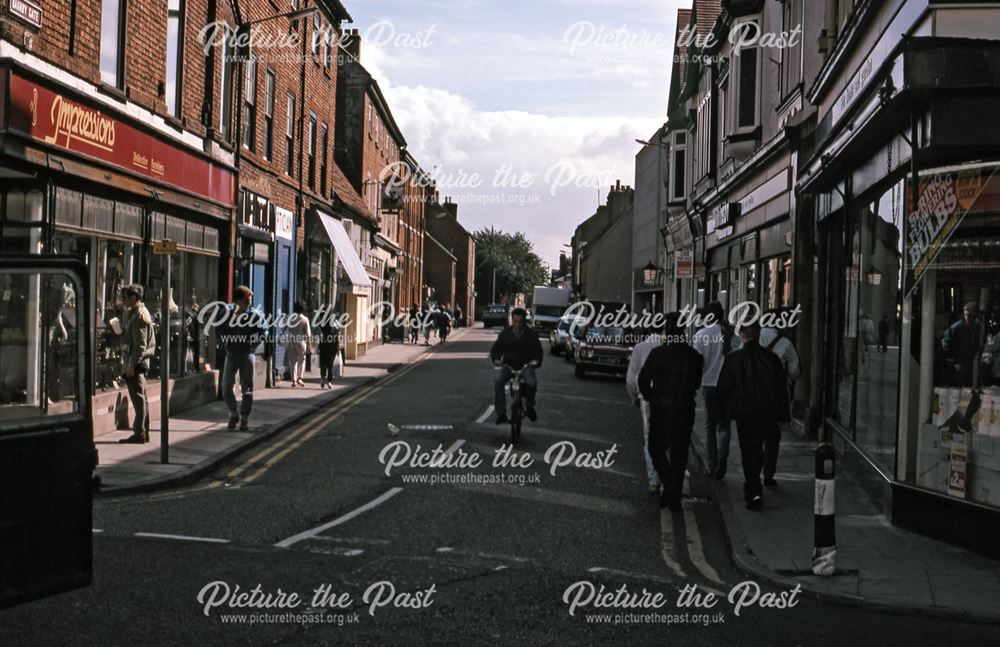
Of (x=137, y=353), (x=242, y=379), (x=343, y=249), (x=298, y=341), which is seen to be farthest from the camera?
(x=343, y=249)

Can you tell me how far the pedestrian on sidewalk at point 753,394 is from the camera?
423 inches

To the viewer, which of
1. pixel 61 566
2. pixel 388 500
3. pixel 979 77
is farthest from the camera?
pixel 388 500

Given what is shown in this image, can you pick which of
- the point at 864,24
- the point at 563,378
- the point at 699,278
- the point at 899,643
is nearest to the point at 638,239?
the point at 699,278

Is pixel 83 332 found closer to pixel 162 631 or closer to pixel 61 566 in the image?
pixel 61 566

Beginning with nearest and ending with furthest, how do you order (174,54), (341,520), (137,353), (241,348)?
(341,520)
(137,353)
(241,348)
(174,54)

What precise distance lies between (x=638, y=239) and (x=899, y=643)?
58862 mm

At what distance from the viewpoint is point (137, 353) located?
14.1 meters

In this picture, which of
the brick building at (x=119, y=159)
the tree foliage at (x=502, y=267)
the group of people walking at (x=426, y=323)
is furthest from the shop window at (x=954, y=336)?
the tree foliage at (x=502, y=267)

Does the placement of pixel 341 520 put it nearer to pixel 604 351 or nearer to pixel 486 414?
pixel 486 414

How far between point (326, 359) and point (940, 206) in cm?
1643

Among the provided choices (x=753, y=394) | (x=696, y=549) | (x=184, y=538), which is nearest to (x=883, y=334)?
(x=753, y=394)

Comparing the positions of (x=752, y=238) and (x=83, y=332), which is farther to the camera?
(x=752, y=238)

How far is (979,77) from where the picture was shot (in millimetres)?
8820

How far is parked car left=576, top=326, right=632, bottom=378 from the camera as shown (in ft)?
90.8
